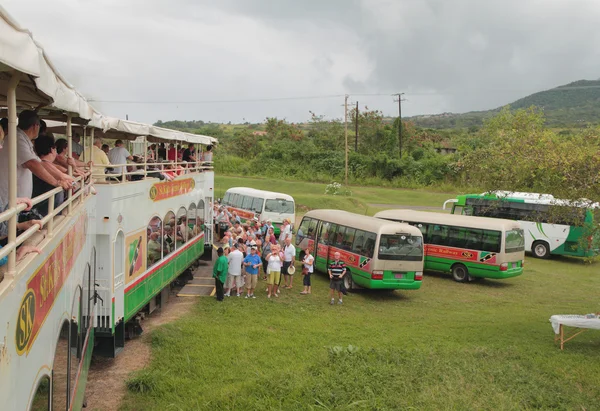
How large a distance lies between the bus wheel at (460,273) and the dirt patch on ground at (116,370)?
1184 cm

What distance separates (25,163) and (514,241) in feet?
62.7

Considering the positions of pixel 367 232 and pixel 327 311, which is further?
pixel 367 232

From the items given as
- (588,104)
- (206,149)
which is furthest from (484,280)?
(588,104)

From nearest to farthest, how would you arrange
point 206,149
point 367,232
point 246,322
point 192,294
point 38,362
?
1. point 38,362
2. point 246,322
3. point 192,294
4. point 367,232
5. point 206,149

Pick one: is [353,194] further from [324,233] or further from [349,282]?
[349,282]

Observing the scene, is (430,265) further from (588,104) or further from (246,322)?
(588,104)

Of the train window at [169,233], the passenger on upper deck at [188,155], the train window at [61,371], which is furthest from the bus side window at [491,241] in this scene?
the train window at [61,371]

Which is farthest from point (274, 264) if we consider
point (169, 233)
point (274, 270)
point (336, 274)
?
point (169, 233)

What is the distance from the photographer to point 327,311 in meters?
15.5

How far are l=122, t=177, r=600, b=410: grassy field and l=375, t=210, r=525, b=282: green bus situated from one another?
295cm

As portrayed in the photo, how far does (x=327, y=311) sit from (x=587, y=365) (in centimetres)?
651

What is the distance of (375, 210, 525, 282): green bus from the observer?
68.1 feet

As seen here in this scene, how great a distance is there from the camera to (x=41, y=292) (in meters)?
3.75

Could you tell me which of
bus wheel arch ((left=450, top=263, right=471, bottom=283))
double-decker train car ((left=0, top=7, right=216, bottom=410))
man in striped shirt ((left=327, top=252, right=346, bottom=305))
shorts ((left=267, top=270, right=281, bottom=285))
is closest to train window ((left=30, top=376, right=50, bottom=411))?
double-decker train car ((left=0, top=7, right=216, bottom=410))
